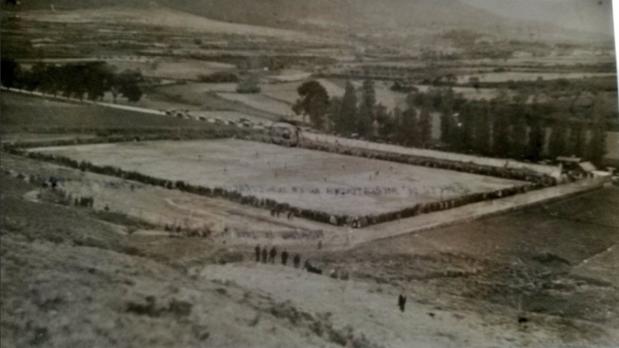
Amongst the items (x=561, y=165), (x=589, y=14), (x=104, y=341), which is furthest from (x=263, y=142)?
(x=589, y=14)

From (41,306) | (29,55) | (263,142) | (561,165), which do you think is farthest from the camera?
(561,165)

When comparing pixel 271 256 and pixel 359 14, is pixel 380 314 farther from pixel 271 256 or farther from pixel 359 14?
pixel 359 14

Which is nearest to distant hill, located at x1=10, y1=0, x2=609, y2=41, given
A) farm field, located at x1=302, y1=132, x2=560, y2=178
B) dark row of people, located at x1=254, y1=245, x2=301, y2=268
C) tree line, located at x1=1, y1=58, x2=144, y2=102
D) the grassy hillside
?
the grassy hillside

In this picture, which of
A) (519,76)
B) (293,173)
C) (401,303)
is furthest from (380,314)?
(519,76)

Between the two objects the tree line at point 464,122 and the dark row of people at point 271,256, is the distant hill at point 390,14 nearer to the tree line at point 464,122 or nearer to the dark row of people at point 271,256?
the tree line at point 464,122

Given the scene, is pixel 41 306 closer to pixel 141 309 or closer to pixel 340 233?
pixel 141 309

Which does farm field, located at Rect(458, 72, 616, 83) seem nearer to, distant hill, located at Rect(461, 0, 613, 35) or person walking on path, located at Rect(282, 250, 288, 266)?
distant hill, located at Rect(461, 0, 613, 35)

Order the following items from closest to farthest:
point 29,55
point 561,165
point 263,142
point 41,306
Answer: point 41,306
point 29,55
point 263,142
point 561,165
